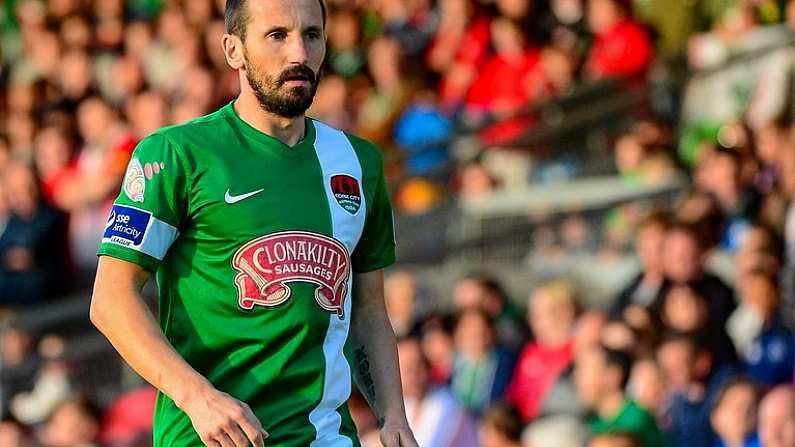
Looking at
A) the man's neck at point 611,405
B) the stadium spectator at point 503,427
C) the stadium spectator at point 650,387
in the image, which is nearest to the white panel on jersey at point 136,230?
the man's neck at point 611,405

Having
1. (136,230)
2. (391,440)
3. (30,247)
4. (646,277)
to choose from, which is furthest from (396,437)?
(30,247)

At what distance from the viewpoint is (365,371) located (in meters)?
4.83

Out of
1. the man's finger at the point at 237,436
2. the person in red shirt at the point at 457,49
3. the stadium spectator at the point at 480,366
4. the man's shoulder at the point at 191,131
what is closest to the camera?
the man's finger at the point at 237,436

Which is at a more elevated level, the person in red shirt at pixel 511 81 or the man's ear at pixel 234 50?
the man's ear at pixel 234 50

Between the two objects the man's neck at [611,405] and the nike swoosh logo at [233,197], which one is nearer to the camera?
the nike swoosh logo at [233,197]

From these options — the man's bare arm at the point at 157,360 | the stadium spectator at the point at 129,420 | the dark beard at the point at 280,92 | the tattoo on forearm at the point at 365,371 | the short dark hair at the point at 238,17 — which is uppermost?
the short dark hair at the point at 238,17

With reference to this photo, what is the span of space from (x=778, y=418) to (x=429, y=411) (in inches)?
90.0

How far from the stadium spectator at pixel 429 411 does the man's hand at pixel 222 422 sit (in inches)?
208

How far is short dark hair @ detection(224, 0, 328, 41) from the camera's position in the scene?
177 inches

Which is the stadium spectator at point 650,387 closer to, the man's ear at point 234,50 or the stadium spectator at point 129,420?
the stadium spectator at point 129,420

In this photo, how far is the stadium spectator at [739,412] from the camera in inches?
319

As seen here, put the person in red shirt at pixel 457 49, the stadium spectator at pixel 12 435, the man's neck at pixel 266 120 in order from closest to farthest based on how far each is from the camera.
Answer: the man's neck at pixel 266 120 → the stadium spectator at pixel 12 435 → the person in red shirt at pixel 457 49

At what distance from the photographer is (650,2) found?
12.3 meters

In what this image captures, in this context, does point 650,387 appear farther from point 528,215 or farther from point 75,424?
point 75,424
